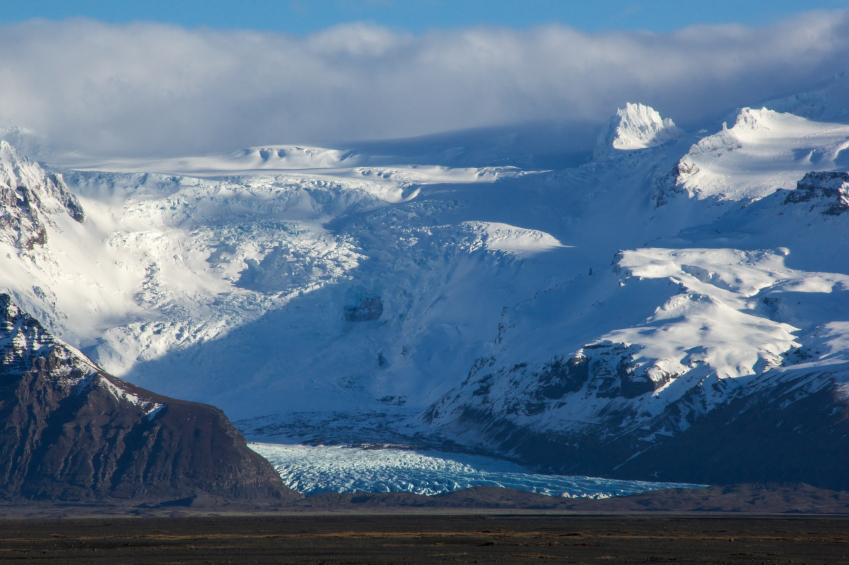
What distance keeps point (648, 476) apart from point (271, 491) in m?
69.6

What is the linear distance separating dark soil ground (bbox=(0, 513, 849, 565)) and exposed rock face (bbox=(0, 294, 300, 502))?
24700 mm

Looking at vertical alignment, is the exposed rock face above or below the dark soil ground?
above

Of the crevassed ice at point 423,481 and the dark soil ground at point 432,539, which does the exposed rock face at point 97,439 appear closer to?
the crevassed ice at point 423,481

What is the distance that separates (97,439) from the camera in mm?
174000

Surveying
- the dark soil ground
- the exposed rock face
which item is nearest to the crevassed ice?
the exposed rock face

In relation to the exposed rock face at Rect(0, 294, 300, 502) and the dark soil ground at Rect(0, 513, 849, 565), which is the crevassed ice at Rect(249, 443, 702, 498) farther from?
the dark soil ground at Rect(0, 513, 849, 565)

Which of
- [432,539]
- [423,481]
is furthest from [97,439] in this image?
[432,539]

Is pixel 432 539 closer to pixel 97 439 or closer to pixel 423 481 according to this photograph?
pixel 423 481

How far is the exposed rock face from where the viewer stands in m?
169

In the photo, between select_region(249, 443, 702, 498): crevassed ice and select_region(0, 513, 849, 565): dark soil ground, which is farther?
select_region(249, 443, 702, 498): crevassed ice

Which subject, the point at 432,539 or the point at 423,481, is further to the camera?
the point at 423,481

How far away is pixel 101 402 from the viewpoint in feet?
590

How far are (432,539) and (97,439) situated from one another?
270 ft

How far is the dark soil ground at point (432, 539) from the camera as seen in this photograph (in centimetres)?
9206
